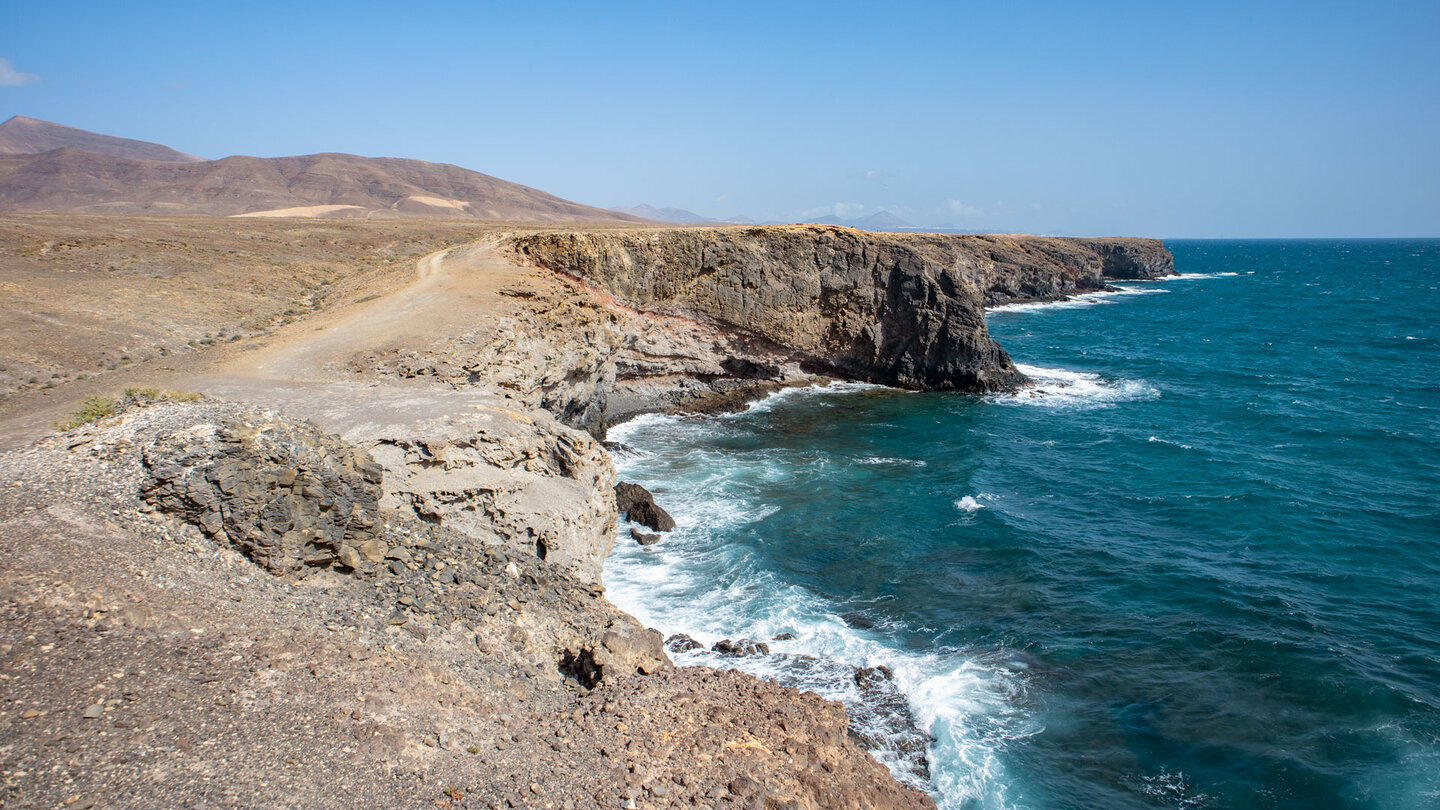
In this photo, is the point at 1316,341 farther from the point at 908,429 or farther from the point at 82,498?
the point at 82,498

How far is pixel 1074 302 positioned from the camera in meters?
85.8

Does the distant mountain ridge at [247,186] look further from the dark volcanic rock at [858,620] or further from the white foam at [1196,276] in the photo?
the dark volcanic rock at [858,620]

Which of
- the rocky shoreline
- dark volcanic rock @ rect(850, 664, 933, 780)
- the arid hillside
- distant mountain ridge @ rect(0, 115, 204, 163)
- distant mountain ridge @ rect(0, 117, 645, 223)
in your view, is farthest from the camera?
distant mountain ridge @ rect(0, 115, 204, 163)

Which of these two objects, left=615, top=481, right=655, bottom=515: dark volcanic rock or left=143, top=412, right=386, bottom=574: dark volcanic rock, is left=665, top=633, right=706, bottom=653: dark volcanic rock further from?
left=615, top=481, right=655, bottom=515: dark volcanic rock

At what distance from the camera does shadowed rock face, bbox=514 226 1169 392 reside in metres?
37.4

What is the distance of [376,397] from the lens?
17062mm

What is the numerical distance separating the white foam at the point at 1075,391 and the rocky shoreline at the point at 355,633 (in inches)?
1101

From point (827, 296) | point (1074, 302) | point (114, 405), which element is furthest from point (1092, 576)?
point (1074, 302)

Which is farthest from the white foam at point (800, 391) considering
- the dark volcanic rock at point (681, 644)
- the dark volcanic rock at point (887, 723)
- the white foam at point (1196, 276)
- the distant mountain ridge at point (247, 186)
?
the white foam at point (1196, 276)

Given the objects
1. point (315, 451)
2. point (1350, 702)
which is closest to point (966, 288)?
point (1350, 702)

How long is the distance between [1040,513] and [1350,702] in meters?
9.86

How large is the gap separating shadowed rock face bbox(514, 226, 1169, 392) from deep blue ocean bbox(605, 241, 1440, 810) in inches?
114

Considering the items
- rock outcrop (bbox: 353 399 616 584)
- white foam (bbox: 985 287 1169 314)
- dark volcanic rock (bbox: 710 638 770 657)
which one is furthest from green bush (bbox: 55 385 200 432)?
white foam (bbox: 985 287 1169 314)

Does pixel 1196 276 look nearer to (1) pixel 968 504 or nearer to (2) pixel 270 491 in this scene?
(1) pixel 968 504
